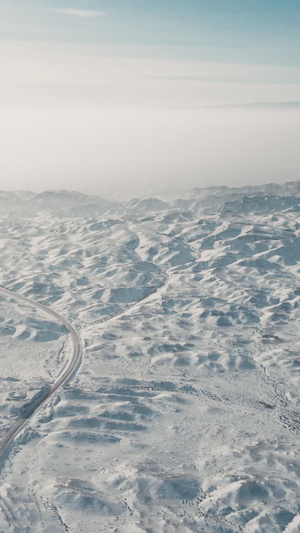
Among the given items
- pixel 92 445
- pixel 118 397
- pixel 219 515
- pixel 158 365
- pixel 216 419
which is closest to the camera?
pixel 219 515

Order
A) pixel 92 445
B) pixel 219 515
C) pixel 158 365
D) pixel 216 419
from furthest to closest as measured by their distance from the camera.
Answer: pixel 158 365 → pixel 216 419 → pixel 92 445 → pixel 219 515

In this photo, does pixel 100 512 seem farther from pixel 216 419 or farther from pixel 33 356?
pixel 33 356

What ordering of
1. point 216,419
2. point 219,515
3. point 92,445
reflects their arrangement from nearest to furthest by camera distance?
point 219,515
point 92,445
point 216,419

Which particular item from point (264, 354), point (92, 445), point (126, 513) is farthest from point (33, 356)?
point (126, 513)

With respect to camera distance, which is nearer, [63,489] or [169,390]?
[63,489]

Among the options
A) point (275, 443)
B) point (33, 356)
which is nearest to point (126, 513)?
point (275, 443)

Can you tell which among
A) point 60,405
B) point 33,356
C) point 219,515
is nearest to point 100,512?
point 219,515

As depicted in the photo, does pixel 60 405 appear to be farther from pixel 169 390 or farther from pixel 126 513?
pixel 126 513

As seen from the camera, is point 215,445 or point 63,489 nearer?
point 63,489

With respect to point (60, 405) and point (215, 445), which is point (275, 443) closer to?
point (215, 445)
